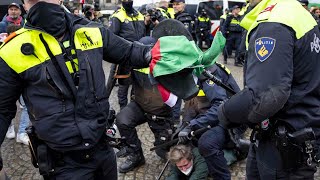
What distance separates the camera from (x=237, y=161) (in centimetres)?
415

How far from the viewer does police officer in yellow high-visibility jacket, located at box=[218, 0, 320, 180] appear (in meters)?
1.75

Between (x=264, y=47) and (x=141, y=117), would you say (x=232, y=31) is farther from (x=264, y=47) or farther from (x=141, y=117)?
(x=264, y=47)

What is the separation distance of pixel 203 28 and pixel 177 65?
33.8ft

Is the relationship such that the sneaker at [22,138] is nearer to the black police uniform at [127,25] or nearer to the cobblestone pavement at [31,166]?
the cobblestone pavement at [31,166]

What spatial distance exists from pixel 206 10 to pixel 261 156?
10944mm

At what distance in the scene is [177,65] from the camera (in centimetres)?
188

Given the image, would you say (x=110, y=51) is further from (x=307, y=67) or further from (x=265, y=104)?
(x=307, y=67)

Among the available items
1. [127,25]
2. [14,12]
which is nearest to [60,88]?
[14,12]

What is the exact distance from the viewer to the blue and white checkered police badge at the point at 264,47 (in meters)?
1.75

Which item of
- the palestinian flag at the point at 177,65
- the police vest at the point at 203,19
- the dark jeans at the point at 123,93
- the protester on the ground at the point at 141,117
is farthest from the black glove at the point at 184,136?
the police vest at the point at 203,19

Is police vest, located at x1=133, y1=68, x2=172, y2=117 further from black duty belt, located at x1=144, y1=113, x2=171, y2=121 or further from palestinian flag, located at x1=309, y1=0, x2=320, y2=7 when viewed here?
palestinian flag, located at x1=309, y1=0, x2=320, y2=7

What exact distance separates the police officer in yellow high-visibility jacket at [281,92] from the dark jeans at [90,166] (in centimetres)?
74

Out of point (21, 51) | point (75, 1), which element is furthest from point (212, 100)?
point (75, 1)

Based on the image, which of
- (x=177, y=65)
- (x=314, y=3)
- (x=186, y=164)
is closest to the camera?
(x=177, y=65)
